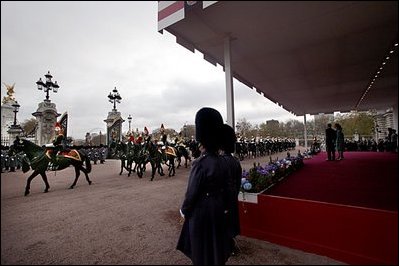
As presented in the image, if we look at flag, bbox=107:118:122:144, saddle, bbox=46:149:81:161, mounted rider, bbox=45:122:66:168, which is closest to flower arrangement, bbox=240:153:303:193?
mounted rider, bbox=45:122:66:168

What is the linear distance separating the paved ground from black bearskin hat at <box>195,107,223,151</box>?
4.72ft

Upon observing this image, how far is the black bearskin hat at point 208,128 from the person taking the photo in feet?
6.64

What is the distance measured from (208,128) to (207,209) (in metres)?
0.72

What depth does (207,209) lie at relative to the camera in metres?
1.90

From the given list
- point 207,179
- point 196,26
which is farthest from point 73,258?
point 196,26

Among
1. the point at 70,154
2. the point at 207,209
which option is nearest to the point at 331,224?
the point at 207,209

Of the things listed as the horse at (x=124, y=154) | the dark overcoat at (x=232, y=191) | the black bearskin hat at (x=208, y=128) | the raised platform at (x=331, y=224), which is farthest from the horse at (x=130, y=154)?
the black bearskin hat at (x=208, y=128)

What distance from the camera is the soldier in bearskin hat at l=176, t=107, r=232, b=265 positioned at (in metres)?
1.87

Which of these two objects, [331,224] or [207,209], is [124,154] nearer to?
[207,209]

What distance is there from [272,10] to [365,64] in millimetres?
4196

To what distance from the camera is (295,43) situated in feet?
12.6

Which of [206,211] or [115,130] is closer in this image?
[206,211]

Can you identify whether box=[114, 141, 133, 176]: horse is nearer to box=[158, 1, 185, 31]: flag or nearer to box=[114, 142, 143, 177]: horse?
box=[114, 142, 143, 177]: horse

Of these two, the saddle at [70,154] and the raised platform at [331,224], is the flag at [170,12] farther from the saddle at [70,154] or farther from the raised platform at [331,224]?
the saddle at [70,154]
